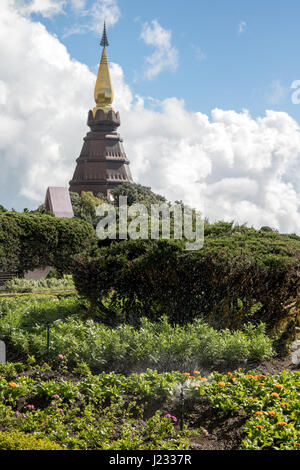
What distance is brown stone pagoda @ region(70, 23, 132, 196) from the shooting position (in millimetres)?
50344

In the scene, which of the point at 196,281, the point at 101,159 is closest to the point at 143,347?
the point at 196,281

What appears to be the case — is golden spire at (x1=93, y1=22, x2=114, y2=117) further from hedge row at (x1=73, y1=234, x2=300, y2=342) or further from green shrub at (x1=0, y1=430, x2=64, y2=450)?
green shrub at (x1=0, y1=430, x2=64, y2=450)

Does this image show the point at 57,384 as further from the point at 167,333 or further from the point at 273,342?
the point at 273,342

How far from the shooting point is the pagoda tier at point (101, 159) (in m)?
50.2

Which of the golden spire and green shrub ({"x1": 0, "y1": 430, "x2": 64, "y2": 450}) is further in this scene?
the golden spire

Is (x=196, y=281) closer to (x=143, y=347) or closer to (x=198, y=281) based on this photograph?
(x=198, y=281)

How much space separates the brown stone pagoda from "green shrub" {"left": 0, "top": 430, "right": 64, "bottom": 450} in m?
45.3

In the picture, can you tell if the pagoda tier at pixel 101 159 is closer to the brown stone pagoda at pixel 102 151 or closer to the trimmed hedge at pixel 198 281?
the brown stone pagoda at pixel 102 151

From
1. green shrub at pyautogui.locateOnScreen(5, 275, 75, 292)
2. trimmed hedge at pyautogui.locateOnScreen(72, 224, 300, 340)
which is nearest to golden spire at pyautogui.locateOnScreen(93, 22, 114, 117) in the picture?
green shrub at pyautogui.locateOnScreen(5, 275, 75, 292)

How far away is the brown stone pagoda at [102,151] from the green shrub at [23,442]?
45.3 metres

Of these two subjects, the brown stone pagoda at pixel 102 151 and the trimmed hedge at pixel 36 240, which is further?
the brown stone pagoda at pixel 102 151

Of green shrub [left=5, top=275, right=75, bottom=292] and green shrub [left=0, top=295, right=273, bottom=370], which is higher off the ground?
green shrub [left=5, top=275, right=75, bottom=292]

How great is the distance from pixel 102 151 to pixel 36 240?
89.4 ft

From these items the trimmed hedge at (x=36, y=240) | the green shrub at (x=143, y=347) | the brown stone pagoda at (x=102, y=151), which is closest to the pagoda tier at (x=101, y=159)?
the brown stone pagoda at (x=102, y=151)
